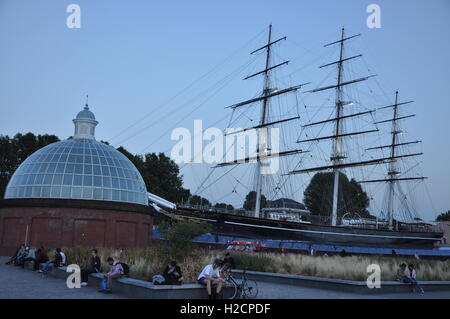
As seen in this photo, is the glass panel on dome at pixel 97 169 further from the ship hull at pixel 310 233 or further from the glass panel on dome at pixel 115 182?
the ship hull at pixel 310 233

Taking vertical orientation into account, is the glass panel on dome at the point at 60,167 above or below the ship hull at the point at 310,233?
above

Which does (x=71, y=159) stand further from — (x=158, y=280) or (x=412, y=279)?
(x=412, y=279)

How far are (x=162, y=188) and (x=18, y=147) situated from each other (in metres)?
23.5

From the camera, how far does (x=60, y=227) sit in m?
31.3

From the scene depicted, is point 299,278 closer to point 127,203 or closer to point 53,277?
point 53,277

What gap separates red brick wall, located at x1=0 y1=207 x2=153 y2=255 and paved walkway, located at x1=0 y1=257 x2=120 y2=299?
11.9m

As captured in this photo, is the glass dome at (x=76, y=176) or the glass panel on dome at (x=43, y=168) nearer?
the glass dome at (x=76, y=176)

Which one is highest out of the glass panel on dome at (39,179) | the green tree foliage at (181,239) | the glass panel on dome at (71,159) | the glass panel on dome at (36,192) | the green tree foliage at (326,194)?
the green tree foliage at (326,194)

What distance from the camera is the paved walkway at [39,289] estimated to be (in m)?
13.7

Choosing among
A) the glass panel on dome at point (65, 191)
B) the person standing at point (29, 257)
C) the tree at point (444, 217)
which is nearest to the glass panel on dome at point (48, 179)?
the glass panel on dome at point (65, 191)

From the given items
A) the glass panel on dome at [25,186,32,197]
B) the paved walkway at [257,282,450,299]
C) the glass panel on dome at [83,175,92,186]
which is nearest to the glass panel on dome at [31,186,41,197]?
the glass panel on dome at [25,186,32,197]

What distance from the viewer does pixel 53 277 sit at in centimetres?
1959

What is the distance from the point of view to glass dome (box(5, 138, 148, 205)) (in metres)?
32.9

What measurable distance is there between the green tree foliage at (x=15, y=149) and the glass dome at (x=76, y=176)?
112 ft
